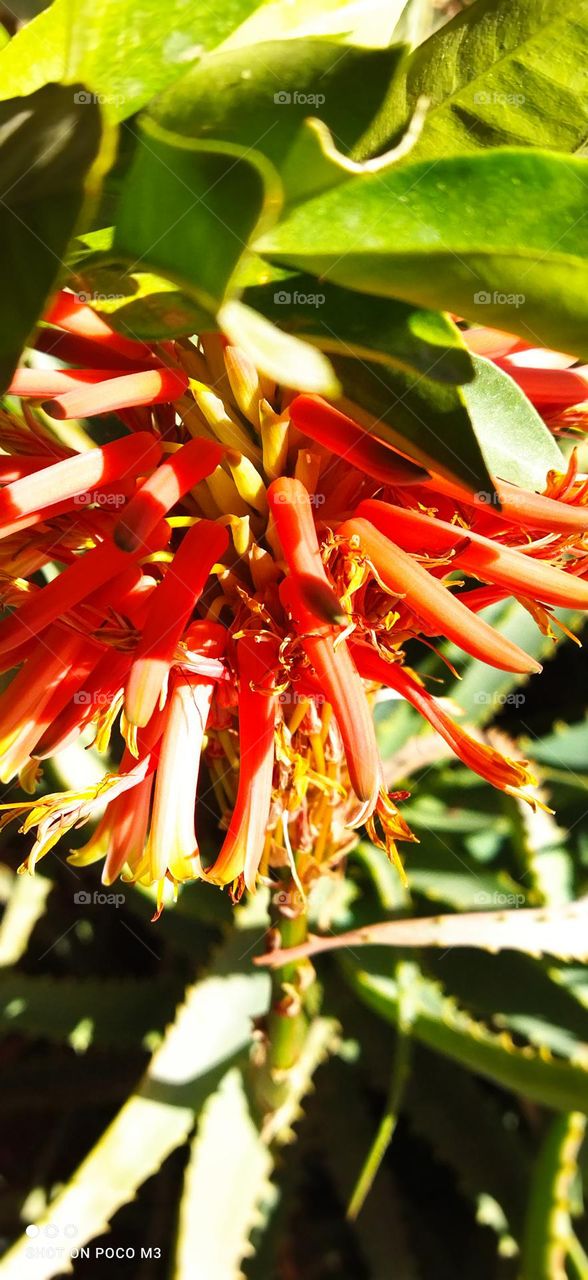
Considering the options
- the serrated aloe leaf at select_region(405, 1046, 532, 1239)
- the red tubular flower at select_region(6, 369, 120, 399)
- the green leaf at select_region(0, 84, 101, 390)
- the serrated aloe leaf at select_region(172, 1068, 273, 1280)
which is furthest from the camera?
the serrated aloe leaf at select_region(405, 1046, 532, 1239)

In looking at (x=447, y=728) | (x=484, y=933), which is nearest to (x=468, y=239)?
(x=447, y=728)

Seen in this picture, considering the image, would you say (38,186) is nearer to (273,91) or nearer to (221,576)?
(273,91)

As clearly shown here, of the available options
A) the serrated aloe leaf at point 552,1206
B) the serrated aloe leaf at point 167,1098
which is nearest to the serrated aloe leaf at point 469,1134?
the serrated aloe leaf at point 552,1206

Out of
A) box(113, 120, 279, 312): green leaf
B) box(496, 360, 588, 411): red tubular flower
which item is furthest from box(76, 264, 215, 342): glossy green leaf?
box(496, 360, 588, 411): red tubular flower

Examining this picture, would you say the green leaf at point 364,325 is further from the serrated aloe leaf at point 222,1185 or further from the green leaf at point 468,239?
the serrated aloe leaf at point 222,1185

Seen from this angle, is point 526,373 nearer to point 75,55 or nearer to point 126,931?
point 75,55

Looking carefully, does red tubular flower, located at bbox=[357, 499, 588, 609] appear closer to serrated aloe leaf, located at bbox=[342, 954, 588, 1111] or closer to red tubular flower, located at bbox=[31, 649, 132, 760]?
red tubular flower, located at bbox=[31, 649, 132, 760]
